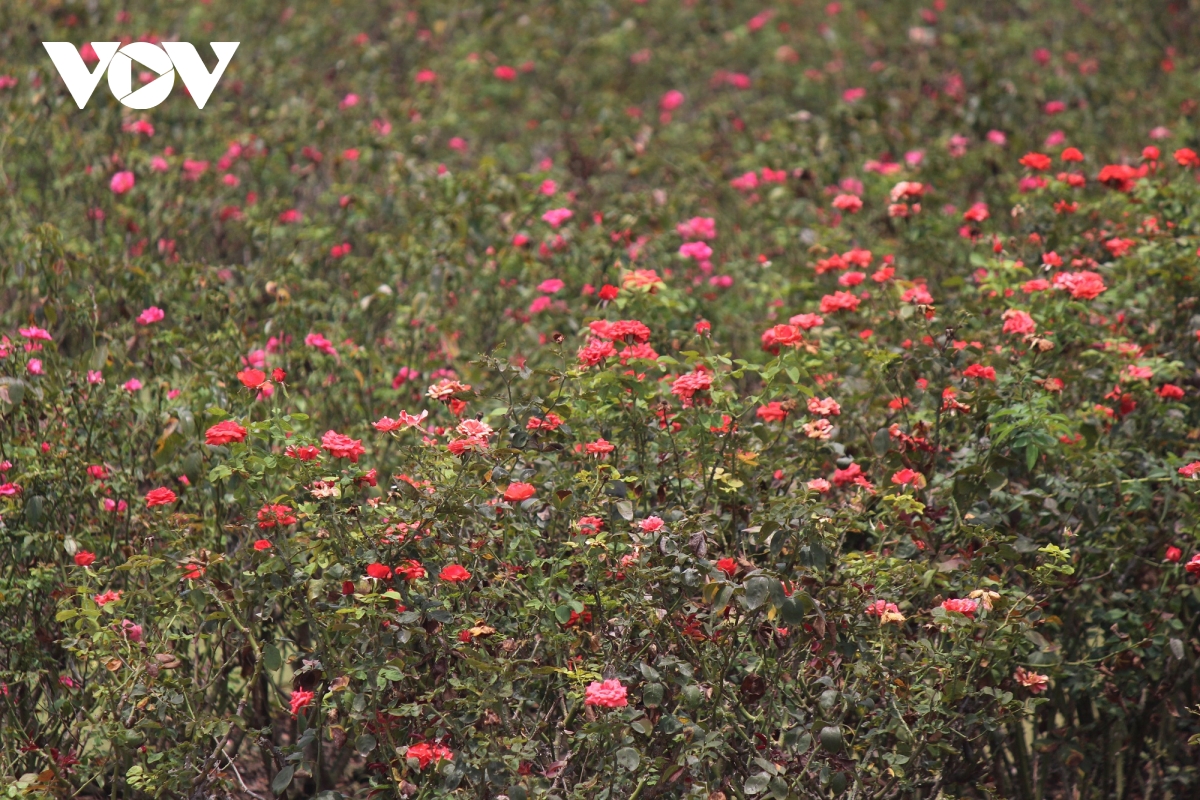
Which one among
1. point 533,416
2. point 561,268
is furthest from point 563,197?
point 533,416

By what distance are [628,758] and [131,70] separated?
16.6 feet

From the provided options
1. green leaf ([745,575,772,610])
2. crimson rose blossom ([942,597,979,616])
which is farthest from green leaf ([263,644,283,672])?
crimson rose blossom ([942,597,979,616])

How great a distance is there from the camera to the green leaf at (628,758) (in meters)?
2.70

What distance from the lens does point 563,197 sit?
5.47 m

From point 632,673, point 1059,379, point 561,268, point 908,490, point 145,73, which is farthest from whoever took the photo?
point 145,73

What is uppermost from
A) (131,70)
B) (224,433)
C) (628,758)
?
(131,70)

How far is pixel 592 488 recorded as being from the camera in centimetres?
312

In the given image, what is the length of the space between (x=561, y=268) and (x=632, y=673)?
2500mm

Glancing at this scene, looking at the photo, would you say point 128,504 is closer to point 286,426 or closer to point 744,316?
point 286,426

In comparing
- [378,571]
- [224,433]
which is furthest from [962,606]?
[224,433]

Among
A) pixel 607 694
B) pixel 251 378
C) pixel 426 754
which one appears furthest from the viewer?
pixel 251 378

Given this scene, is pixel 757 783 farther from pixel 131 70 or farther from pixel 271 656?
pixel 131 70

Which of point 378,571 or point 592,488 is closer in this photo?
point 378,571

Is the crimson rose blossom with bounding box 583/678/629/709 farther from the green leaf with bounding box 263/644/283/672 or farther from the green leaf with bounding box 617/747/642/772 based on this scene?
the green leaf with bounding box 263/644/283/672
